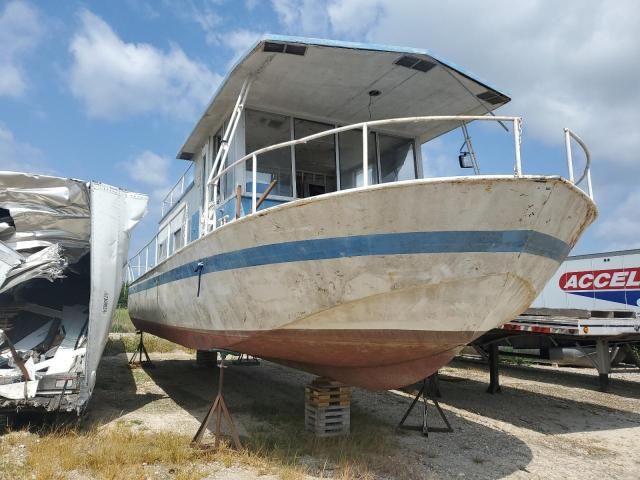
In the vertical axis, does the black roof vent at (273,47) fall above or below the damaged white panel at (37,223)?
above

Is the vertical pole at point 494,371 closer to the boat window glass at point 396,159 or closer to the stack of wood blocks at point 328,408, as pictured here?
the boat window glass at point 396,159

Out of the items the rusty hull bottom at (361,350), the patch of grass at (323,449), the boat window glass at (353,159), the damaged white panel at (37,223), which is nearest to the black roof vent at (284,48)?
the boat window glass at (353,159)

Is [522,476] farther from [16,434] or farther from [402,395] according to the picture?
[16,434]

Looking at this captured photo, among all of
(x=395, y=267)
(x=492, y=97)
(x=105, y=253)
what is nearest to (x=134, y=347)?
(x=105, y=253)

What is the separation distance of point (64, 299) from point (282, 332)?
21.8ft

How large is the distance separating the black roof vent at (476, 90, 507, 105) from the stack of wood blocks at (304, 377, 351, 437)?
445 centimetres

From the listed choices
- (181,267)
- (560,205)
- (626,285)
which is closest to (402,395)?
(181,267)

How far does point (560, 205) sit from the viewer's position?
14.2ft

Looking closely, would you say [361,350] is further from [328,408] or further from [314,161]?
[314,161]

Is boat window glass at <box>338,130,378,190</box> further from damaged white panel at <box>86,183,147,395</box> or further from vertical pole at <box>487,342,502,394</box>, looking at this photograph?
vertical pole at <box>487,342,502,394</box>

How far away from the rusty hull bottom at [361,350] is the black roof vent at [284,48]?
3282mm

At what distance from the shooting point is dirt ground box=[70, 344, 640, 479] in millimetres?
5184

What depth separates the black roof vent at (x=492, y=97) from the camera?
688cm

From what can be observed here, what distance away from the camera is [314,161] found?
317 inches
